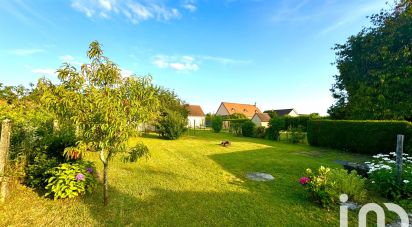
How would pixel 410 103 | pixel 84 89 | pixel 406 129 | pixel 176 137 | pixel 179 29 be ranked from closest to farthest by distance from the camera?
pixel 84 89
pixel 406 129
pixel 179 29
pixel 410 103
pixel 176 137

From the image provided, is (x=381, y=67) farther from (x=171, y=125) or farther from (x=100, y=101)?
(x=100, y=101)

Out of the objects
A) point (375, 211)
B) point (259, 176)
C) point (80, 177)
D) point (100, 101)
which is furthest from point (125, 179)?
point (375, 211)

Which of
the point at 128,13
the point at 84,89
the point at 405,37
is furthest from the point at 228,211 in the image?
the point at 405,37

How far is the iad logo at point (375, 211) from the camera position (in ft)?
12.2

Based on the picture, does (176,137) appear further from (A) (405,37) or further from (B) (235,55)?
(A) (405,37)

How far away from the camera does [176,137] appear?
17.6m

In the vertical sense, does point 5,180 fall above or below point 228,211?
above

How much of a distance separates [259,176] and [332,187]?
2557 mm

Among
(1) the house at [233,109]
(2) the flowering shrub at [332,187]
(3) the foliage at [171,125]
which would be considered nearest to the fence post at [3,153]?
(2) the flowering shrub at [332,187]

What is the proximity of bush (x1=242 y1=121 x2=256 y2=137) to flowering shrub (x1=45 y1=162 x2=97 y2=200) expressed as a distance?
18986 millimetres

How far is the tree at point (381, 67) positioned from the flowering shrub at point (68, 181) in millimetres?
17335

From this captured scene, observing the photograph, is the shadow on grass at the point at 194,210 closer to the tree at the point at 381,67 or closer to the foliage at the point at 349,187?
the foliage at the point at 349,187

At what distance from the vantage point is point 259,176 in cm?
682

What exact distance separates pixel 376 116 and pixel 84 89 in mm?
17782
